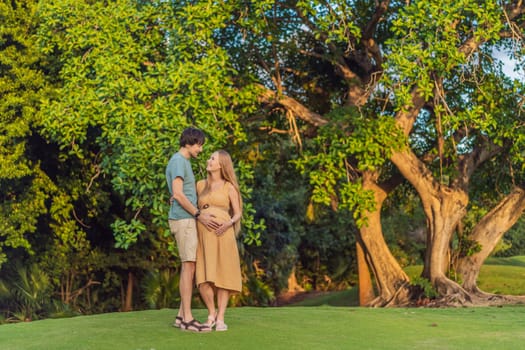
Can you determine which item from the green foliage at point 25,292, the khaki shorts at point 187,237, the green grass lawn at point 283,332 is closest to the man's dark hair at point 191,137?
the khaki shorts at point 187,237

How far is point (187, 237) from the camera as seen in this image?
28.3 feet

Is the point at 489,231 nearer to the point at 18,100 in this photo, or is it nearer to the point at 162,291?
the point at 162,291

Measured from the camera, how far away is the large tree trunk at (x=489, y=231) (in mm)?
18688

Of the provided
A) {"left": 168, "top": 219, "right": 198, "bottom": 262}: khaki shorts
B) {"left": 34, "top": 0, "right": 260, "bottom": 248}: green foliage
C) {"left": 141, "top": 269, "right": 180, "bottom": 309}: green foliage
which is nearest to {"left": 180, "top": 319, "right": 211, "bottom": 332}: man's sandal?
{"left": 168, "top": 219, "right": 198, "bottom": 262}: khaki shorts

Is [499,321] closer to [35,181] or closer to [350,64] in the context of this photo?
[350,64]

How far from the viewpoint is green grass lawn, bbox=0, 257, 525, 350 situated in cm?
820

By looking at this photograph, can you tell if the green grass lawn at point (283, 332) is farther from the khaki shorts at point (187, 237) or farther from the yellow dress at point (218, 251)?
the khaki shorts at point (187, 237)

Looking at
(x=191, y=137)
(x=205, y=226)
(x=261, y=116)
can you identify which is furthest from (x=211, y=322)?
(x=261, y=116)

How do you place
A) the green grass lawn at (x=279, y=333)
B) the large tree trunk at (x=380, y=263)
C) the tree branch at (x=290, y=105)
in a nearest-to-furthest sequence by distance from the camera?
the green grass lawn at (x=279, y=333)
the tree branch at (x=290, y=105)
the large tree trunk at (x=380, y=263)

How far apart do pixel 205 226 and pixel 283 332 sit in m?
1.54

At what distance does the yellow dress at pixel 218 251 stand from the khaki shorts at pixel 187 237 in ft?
0.34

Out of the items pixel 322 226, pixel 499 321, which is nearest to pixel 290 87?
pixel 499 321

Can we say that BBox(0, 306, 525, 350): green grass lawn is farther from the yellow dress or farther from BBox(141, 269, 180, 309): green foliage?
BBox(141, 269, 180, 309): green foliage

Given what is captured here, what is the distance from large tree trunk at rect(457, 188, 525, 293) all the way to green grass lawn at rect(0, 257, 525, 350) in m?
6.42
